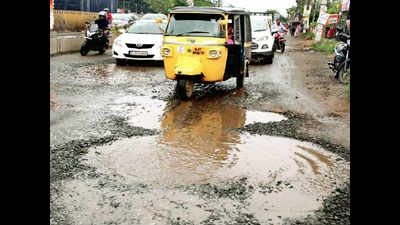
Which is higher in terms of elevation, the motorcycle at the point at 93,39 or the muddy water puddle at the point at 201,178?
the motorcycle at the point at 93,39

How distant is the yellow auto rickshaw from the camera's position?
9.20 metres

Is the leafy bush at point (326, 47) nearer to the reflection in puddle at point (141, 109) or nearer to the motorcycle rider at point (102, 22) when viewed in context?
the motorcycle rider at point (102, 22)

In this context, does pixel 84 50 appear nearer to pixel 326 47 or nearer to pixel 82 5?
pixel 326 47

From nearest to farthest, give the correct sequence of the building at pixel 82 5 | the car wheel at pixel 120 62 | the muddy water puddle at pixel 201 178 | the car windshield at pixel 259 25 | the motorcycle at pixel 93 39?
the muddy water puddle at pixel 201 178, the car wheel at pixel 120 62, the motorcycle at pixel 93 39, the car windshield at pixel 259 25, the building at pixel 82 5

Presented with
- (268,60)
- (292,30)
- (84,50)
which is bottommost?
(268,60)

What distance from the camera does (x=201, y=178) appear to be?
15.4 ft

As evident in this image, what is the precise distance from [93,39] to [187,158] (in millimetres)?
13553

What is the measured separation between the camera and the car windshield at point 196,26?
9.48 m

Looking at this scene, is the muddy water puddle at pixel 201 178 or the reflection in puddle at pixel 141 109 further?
the reflection in puddle at pixel 141 109

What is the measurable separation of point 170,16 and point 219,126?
3737mm

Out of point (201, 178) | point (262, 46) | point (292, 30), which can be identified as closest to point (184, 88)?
point (201, 178)

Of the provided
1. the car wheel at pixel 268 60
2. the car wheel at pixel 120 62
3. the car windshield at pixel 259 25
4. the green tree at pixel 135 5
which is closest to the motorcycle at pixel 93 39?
the car wheel at pixel 120 62

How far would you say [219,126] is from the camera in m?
7.11

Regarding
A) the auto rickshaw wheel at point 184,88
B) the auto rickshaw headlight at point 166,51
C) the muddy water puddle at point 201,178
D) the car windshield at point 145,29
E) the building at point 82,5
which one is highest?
the building at point 82,5
